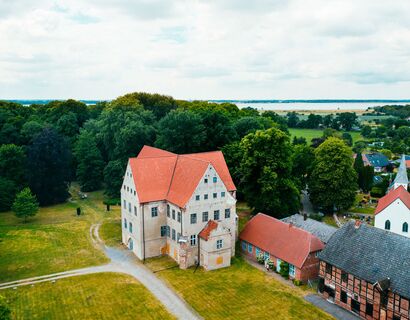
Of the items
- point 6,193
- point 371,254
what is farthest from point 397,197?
point 6,193

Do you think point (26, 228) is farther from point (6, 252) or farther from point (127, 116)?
point (127, 116)

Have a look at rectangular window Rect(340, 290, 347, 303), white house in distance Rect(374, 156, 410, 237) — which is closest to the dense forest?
white house in distance Rect(374, 156, 410, 237)

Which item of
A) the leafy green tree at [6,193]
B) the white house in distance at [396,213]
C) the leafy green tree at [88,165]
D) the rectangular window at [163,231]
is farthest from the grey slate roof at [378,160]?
the leafy green tree at [6,193]

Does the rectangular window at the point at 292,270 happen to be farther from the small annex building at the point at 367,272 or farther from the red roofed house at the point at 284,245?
the small annex building at the point at 367,272

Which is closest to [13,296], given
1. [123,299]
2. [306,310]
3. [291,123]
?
[123,299]

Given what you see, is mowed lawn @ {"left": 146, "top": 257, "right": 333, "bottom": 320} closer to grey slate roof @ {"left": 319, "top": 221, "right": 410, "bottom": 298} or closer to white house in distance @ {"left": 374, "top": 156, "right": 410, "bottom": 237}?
grey slate roof @ {"left": 319, "top": 221, "right": 410, "bottom": 298}

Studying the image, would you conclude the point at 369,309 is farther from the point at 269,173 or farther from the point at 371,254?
the point at 269,173
